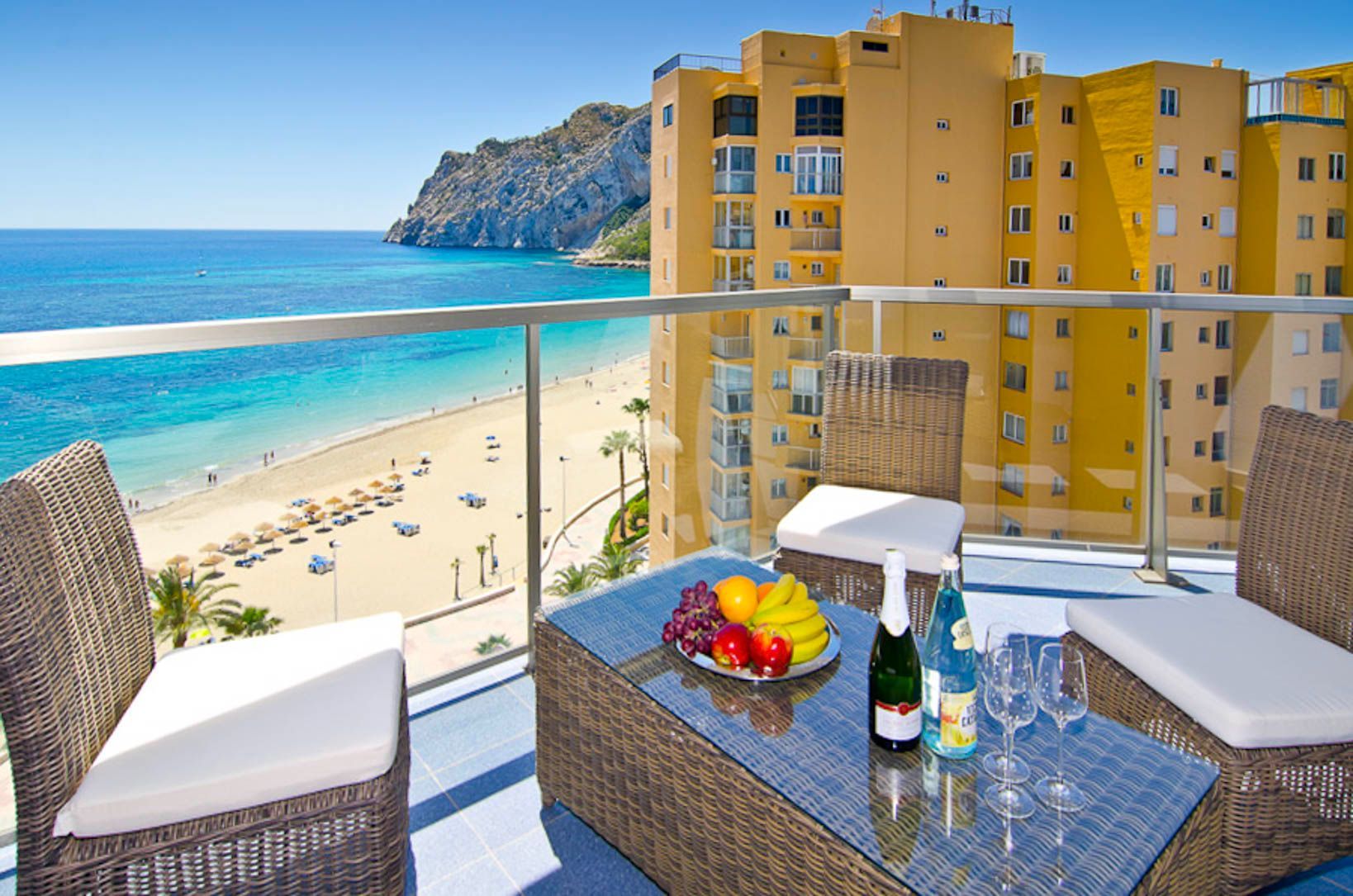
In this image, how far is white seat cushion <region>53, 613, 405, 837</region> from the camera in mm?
1431

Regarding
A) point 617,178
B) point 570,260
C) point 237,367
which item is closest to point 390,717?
point 237,367

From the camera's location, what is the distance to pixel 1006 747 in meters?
1.46

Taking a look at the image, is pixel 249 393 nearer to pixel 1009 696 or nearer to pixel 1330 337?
pixel 1009 696

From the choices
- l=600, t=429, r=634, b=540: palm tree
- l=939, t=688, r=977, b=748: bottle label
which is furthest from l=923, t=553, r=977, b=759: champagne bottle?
l=600, t=429, r=634, b=540: palm tree

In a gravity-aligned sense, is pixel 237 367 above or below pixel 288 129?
below

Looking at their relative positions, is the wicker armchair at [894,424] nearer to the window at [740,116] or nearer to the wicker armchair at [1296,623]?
the wicker armchair at [1296,623]

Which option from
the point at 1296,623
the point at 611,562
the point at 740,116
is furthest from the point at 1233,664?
the point at 740,116

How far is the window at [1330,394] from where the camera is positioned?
350 centimetres

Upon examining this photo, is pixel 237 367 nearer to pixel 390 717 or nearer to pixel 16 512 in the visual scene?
pixel 16 512

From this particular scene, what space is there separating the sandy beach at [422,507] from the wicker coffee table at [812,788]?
63 cm

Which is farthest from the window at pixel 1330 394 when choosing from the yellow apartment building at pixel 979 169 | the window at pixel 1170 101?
the window at pixel 1170 101

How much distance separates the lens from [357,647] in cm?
183

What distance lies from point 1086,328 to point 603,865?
103 inches

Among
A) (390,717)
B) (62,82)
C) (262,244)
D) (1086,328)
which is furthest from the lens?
(262,244)
